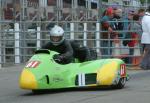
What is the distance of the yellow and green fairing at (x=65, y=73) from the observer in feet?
35.1

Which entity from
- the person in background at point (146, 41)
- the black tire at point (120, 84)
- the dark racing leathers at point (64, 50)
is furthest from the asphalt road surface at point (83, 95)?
the person in background at point (146, 41)

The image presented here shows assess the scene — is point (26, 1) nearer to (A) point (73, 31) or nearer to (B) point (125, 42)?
(A) point (73, 31)

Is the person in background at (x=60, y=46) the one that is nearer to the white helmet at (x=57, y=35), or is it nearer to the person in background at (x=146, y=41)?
the white helmet at (x=57, y=35)

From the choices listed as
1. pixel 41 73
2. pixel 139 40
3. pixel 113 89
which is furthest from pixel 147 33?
pixel 41 73

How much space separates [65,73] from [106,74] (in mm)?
841

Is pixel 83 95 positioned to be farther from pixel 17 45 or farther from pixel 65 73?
pixel 17 45

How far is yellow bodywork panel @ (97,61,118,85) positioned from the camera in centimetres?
1116

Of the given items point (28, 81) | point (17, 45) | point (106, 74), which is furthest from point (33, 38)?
point (28, 81)

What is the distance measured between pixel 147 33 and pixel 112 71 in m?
4.85

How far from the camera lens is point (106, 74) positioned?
11203 mm

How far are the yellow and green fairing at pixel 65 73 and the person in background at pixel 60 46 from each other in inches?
4.9

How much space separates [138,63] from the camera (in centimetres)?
1698

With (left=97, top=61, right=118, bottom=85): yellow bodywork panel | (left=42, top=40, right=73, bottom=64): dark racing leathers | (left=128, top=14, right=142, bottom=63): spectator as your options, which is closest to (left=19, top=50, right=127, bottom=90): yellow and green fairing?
(left=97, top=61, right=118, bottom=85): yellow bodywork panel

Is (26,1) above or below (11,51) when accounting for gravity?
above
